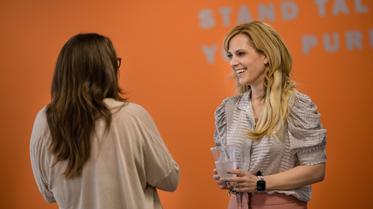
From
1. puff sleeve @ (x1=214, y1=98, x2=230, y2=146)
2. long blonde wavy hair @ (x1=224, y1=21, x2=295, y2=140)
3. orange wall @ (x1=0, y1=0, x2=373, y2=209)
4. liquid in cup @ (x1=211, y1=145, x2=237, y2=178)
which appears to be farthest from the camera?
orange wall @ (x1=0, y1=0, x2=373, y2=209)

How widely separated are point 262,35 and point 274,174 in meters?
0.58

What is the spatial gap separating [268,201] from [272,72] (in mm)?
527

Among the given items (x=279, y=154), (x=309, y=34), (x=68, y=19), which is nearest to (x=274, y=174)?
(x=279, y=154)

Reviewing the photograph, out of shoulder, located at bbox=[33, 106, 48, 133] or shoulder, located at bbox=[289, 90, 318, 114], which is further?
shoulder, located at bbox=[289, 90, 318, 114]

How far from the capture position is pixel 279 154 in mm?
2182

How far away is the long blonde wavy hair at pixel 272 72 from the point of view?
2225 mm

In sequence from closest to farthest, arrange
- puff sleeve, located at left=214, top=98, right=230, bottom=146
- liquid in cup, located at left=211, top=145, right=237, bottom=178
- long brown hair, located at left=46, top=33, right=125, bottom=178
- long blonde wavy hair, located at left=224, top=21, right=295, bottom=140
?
long brown hair, located at left=46, top=33, right=125, bottom=178 → liquid in cup, located at left=211, top=145, right=237, bottom=178 → long blonde wavy hair, located at left=224, top=21, right=295, bottom=140 → puff sleeve, located at left=214, top=98, right=230, bottom=146

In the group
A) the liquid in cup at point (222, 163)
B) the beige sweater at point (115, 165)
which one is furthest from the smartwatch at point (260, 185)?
the beige sweater at point (115, 165)

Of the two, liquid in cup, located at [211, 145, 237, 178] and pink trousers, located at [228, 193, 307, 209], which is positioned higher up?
liquid in cup, located at [211, 145, 237, 178]

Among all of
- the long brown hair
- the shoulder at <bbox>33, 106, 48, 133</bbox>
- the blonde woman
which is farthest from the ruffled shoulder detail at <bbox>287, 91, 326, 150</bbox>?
the shoulder at <bbox>33, 106, 48, 133</bbox>

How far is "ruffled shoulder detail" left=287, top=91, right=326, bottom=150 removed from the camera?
217 cm

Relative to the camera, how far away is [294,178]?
2156 mm

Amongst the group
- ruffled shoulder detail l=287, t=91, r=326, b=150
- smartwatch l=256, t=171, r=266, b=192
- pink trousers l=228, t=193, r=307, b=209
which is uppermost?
ruffled shoulder detail l=287, t=91, r=326, b=150

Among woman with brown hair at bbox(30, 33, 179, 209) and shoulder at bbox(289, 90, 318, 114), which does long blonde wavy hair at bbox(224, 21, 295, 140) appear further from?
woman with brown hair at bbox(30, 33, 179, 209)
